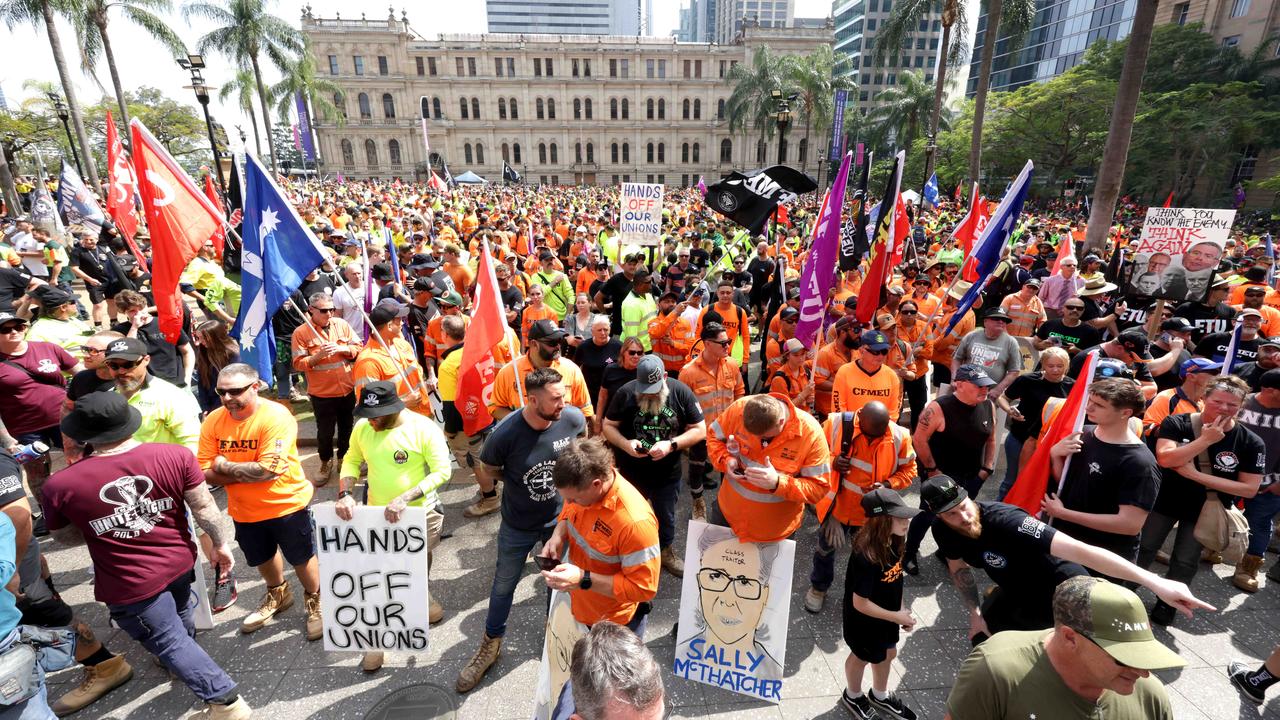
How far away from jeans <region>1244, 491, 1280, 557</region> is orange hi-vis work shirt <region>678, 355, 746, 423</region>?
4046mm

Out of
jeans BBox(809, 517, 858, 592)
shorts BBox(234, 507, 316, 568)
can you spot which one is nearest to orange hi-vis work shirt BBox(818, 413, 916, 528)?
jeans BBox(809, 517, 858, 592)

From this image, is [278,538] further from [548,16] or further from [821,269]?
[548,16]

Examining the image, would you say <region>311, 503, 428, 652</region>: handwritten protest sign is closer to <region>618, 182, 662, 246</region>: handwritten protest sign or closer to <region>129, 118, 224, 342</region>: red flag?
<region>129, 118, 224, 342</region>: red flag

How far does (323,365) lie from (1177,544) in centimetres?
729

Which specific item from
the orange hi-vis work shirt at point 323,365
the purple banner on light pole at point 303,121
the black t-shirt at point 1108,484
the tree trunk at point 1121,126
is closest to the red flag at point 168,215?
the orange hi-vis work shirt at point 323,365

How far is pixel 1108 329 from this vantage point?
7508 millimetres

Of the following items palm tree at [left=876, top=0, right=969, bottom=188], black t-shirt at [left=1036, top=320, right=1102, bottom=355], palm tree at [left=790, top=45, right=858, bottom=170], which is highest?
palm tree at [left=790, top=45, right=858, bottom=170]

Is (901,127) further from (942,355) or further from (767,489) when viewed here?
(767,489)

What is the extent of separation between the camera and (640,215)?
30.7 feet

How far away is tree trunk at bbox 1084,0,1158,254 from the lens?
36.3ft

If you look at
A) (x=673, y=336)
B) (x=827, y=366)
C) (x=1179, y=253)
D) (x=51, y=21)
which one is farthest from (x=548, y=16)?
(x=827, y=366)

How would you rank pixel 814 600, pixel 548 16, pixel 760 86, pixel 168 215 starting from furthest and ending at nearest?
pixel 548 16 < pixel 760 86 < pixel 168 215 < pixel 814 600

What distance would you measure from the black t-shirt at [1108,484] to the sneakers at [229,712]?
5057mm

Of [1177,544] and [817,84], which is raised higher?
[817,84]
